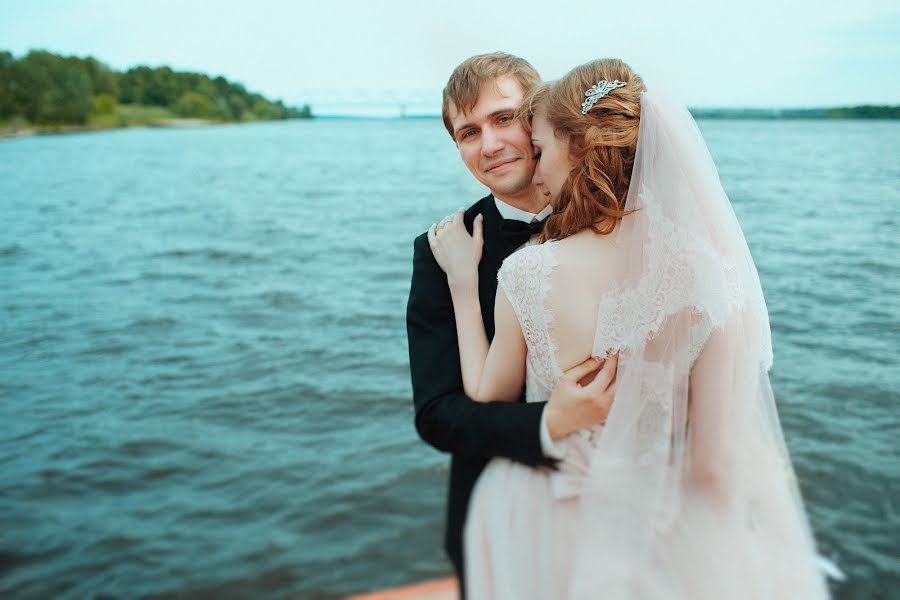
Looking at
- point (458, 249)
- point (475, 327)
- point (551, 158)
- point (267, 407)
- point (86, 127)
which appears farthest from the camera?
point (86, 127)

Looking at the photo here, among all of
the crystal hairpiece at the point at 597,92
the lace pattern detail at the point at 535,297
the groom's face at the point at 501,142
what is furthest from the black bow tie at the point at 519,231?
the crystal hairpiece at the point at 597,92

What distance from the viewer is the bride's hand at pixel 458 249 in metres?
2.27

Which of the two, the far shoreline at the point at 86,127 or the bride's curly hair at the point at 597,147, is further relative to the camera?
the far shoreline at the point at 86,127

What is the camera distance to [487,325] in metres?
2.32

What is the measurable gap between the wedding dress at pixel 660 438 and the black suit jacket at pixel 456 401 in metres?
0.13

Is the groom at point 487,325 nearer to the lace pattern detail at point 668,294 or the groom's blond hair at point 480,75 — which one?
the groom's blond hair at point 480,75

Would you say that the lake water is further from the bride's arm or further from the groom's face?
the groom's face

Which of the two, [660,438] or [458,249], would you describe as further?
[458,249]

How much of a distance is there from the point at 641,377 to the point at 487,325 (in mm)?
561

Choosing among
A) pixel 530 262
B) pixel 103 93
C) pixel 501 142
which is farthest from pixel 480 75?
pixel 103 93

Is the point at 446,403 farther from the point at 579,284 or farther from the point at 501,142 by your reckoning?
the point at 501,142

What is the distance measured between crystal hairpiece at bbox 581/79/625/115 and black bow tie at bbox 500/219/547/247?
464 millimetres

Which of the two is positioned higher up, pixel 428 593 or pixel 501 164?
pixel 501 164

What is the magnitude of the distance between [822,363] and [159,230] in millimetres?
15887
